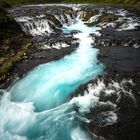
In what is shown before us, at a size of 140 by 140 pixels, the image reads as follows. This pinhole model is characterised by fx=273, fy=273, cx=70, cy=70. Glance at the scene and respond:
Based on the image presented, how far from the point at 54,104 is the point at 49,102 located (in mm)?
640

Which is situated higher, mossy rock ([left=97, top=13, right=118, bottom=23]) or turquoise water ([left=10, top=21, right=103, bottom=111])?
turquoise water ([left=10, top=21, right=103, bottom=111])

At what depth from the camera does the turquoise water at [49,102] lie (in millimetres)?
18031

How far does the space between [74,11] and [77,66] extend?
33056 millimetres

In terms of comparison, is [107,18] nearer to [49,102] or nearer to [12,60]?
[12,60]

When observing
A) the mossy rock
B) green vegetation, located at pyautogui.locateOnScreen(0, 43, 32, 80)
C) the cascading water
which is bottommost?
the mossy rock

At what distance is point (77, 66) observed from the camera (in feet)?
91.9

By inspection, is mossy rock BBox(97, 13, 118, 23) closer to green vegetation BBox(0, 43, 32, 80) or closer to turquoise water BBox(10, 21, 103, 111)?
turquoise water BBox(10, 21, 103, 111)

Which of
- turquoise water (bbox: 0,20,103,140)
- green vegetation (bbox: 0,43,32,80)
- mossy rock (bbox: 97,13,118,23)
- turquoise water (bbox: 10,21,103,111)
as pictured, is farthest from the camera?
mossy rock (bbox: 97,13,118,23)

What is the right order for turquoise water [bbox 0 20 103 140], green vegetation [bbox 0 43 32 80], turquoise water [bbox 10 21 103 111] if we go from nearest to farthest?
turquoise water [bbox 0 20 103 140]
turquoise water [bbox 10 21 103 111]
green vegetation [bbox 0 43 32 80]

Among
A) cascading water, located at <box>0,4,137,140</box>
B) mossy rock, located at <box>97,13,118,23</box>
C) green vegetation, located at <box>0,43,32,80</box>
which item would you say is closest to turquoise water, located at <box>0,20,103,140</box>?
cascading water, located at <box>0,4,137,140</box>

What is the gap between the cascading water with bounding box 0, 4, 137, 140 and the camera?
59.3ft

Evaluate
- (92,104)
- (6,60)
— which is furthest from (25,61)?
(92,104)

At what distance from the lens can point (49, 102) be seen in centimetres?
2175

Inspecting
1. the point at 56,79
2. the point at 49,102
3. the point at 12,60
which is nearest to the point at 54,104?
the point at 49,102
